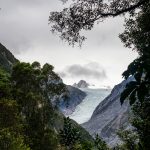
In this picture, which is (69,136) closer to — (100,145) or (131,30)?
(100,145)

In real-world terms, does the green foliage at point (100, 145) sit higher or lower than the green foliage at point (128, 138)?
higher

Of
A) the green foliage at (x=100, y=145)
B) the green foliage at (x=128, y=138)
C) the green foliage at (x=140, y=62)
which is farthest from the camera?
the green foliage at (x=100, y=145)

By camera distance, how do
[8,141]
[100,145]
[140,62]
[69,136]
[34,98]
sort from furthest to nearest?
1. [100,145]
2. [69,136]
3. [34,98]
4. [8,141]
5. [140,62]

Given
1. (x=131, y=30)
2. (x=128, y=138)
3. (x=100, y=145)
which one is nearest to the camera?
(x=131, y=30)

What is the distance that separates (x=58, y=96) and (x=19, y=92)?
20.9 feet

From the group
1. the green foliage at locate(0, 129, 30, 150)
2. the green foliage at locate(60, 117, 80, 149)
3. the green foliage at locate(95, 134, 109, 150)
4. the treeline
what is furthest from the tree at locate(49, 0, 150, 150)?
the green foliage at locate(60, 117, 80, 149)

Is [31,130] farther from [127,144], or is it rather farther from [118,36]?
[118,36]

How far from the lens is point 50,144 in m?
66.1

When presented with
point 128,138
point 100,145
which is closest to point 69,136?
point 100,145

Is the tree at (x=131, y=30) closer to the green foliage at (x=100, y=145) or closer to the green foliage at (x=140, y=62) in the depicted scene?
the green foliage at (x=140, y=62)

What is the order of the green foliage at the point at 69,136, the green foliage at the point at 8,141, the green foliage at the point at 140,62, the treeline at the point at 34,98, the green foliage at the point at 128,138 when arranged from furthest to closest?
the green foliage at the point at 69,136 < the treeline at the point at 34,98 < the green foliage at the point at 128,138 < the green foliage at the point at 8,141 < the green foliage at the point at 140,62

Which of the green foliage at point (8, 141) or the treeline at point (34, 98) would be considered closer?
the green foliage at point (8, 141)

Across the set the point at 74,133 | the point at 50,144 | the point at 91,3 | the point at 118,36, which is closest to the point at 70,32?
the point at 91,3

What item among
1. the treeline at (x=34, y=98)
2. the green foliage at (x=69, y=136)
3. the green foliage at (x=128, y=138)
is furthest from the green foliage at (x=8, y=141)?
the green foliage at (x=69, y=136)
